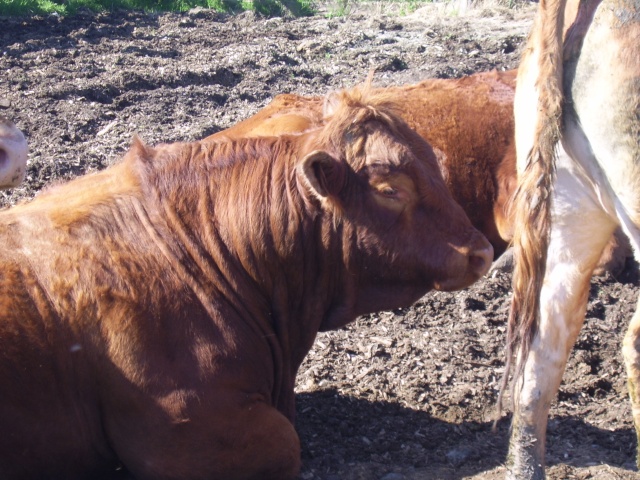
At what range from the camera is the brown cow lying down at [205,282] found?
10.4 ft

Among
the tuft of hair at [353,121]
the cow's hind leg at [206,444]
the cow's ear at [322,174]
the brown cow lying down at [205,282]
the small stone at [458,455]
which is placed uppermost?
the tuft of hair at [353,121]

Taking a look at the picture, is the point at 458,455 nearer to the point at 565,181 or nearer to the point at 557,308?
the point at 557,308

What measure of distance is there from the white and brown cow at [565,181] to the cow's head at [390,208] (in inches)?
10.6

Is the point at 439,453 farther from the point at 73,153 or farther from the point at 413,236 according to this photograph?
the point at 73,153

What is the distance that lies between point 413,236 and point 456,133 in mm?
1927

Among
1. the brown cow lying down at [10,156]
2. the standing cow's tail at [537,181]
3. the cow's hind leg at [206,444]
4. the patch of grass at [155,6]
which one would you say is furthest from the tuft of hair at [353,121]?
the patch of grass at [155,6]

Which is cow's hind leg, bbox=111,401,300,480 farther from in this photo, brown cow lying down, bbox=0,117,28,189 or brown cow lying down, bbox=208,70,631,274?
brown cow lying down, bbox=208,70,631,274

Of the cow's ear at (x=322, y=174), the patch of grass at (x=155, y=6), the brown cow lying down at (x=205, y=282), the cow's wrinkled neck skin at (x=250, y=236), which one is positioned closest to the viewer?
the brown cow lying down at (x=205, y=282)

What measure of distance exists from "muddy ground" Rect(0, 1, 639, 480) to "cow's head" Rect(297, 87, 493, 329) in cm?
87

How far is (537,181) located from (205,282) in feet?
4.54

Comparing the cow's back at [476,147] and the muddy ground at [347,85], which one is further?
the cow's back at [476,147]

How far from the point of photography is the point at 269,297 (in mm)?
3553

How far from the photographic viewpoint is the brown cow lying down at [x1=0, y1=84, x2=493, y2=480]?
318 cm

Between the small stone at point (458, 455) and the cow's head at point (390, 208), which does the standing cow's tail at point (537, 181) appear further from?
the small stone at point (458, 455)
